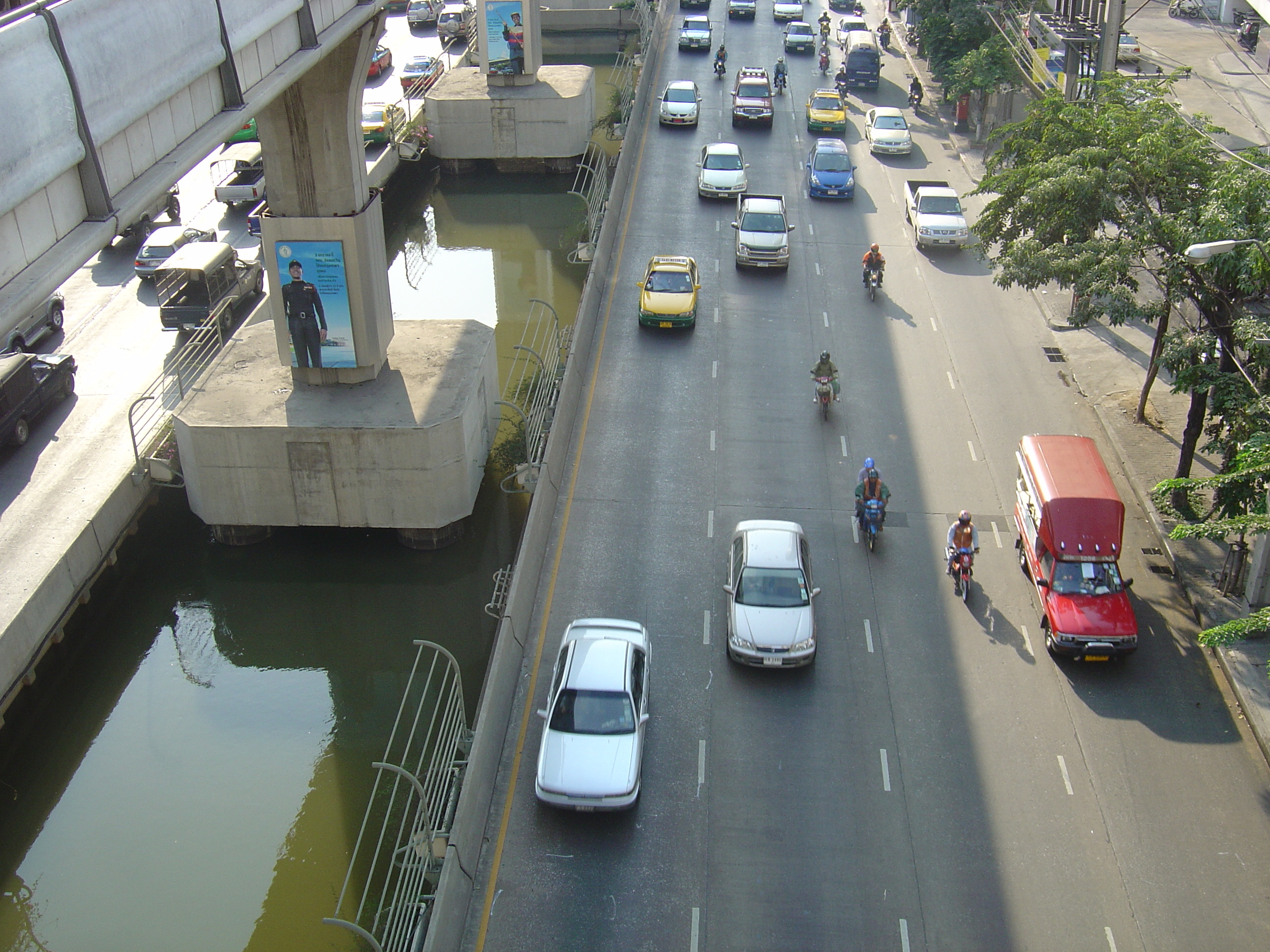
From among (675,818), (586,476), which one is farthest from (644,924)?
(586,476)

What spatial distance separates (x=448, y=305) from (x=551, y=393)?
12.6 metres

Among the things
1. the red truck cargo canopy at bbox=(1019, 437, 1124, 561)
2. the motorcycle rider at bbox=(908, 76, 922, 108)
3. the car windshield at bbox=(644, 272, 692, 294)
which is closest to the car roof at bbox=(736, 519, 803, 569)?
the red truck cargo canopy at bbox=(1019, 437, 1124, 561)

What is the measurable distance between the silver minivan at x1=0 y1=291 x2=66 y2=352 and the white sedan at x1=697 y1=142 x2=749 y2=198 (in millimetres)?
20593

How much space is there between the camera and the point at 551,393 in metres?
26.7

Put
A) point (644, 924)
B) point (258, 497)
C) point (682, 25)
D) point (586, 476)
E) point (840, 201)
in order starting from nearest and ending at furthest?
point (644, 924) < point (258, 497) < point (586, 476) < point (840, 201) < point (682, 25)

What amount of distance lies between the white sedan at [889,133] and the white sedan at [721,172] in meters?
6.48

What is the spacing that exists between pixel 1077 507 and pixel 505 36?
112 ft

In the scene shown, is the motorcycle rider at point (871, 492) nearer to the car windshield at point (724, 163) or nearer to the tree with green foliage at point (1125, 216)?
the tree with green foliage at point (1125, 216)

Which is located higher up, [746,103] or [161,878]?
[746,103]

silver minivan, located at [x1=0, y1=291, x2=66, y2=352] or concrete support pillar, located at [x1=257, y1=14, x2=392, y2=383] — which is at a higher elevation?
concrete support pillar, located at [x1=257, y1=14, x2=392, y2=383]

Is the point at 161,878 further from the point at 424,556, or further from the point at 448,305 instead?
the point at 448,305

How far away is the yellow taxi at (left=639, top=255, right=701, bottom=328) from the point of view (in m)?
31.2

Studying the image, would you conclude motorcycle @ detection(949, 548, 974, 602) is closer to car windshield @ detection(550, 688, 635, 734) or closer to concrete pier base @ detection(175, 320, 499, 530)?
car windshield @ detection(550, 688, 635, 734)

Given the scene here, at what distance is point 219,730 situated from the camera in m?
20.4
